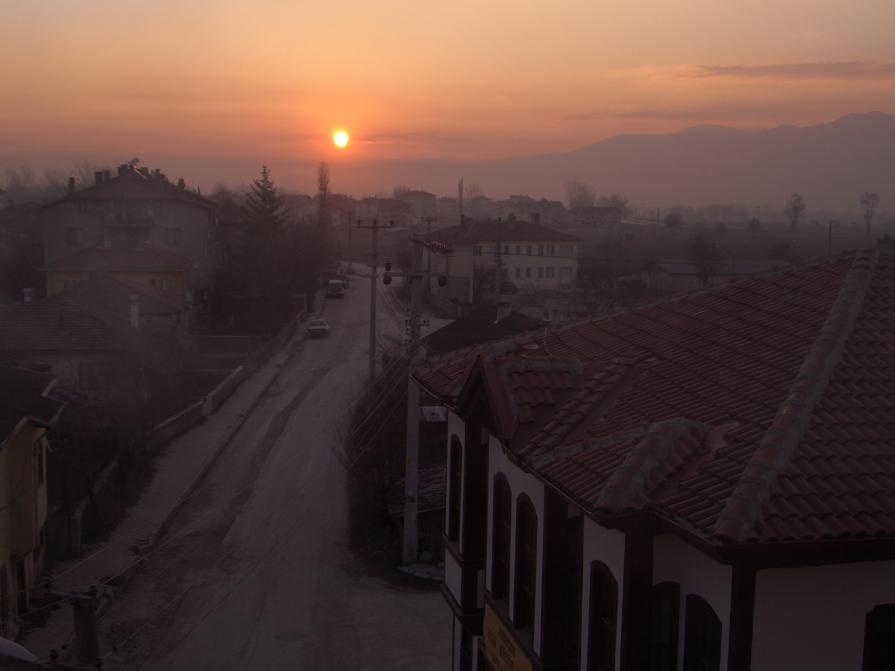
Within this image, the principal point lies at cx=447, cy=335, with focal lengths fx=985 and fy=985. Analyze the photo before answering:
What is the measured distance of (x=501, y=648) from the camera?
10016 mm

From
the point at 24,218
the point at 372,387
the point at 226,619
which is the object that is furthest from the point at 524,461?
the point at 24,218

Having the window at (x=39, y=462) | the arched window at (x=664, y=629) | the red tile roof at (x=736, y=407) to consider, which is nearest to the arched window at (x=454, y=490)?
the red tile roof at (x=736, y=407)

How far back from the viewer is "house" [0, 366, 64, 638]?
17781mm

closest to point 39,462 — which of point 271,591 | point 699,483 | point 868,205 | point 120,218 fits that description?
point 271,591

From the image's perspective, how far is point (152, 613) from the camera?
19.2 metres

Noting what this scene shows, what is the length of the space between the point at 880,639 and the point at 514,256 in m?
63.3

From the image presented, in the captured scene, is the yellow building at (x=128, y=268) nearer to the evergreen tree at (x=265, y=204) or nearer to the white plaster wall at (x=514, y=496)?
the evergreen tree at (x=265, y=204)

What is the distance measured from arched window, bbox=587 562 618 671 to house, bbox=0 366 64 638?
42.2 feet

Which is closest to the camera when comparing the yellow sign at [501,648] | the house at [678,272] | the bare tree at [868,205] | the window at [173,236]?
the yellow sign at [501,648]

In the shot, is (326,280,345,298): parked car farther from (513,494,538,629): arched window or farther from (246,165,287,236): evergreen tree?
(513,494,538,629): arched window

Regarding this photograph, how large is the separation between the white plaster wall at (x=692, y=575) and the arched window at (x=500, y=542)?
3.53 metres

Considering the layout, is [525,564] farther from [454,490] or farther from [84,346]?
[84,346]

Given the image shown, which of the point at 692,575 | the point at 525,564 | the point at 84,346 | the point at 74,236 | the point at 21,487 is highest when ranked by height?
the point at 74,236

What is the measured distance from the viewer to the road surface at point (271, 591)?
17531 mm
